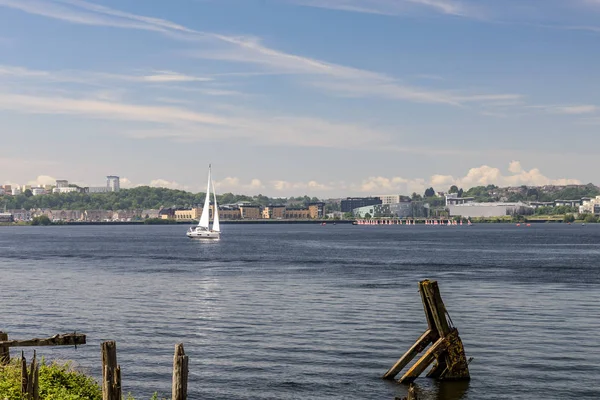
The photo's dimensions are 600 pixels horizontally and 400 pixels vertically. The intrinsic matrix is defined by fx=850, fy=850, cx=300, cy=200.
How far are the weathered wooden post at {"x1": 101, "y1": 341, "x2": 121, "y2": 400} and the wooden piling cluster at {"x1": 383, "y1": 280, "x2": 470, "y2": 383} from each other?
16.7m

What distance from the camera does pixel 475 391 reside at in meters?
35.9

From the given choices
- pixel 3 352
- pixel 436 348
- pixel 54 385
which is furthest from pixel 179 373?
pixel 436 348

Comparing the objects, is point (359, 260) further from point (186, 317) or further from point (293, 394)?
point (293, 394)

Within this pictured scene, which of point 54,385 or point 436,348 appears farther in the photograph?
point 436,348

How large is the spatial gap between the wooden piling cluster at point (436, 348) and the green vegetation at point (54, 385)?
13.9m

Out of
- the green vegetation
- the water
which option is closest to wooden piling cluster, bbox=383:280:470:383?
the water

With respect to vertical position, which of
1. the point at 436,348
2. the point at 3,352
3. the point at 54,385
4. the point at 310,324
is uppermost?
the point at 3,352

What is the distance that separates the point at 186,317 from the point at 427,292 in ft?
87.0

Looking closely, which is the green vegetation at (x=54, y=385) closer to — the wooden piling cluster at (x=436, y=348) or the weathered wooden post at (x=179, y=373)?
the weathered wooden post at (x=179, y=373)

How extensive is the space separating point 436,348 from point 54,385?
53.8 feet

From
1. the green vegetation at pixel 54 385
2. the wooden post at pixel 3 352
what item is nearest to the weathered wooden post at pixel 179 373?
the green vegetation at pixel 54 385

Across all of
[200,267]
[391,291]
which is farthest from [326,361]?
[200,267]

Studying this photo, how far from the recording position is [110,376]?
2291 centimetres

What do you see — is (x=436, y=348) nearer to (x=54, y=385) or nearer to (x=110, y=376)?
(x=54, y=385)
